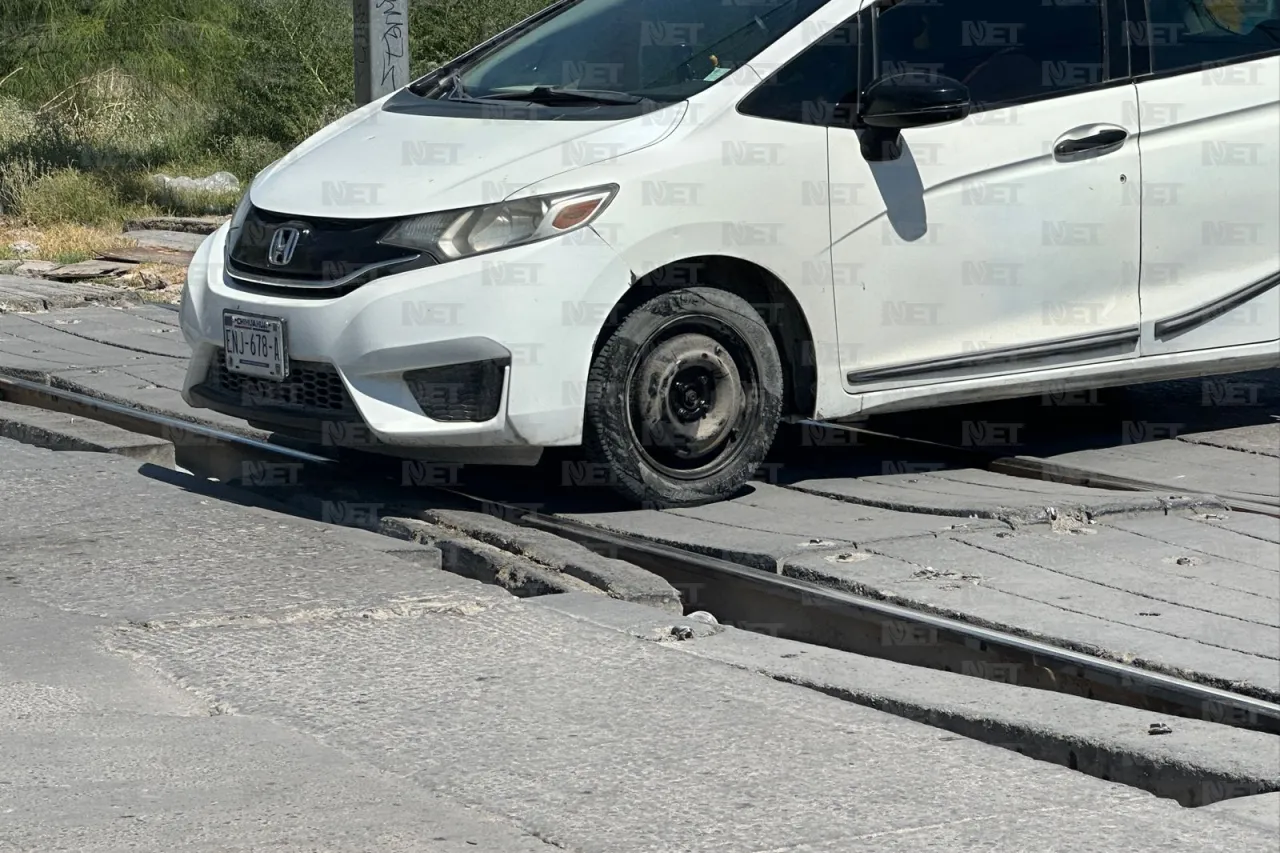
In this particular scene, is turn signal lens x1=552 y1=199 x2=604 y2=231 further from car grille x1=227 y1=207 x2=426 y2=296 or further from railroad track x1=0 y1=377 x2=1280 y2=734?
railroad track x1=0 y1=377 x2=1280 y2=734

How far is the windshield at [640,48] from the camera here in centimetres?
618

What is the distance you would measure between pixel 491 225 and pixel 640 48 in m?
1.08

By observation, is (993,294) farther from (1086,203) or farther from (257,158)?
A: (257,158)

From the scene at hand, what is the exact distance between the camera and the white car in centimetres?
568

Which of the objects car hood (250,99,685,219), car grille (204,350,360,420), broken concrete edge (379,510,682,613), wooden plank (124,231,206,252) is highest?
car hood (250,99,685,219)

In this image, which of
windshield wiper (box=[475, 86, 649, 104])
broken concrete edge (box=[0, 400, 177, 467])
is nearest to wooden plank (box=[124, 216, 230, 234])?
broken concrete edge (box=[0, 400, 177, 467])

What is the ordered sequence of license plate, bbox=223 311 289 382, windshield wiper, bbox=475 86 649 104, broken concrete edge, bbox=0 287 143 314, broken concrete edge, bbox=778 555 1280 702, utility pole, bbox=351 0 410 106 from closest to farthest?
broken concrete edge, bbox=778 555 1280 702 → license plate, bbox=223 311 289 382 → windshield wiper, bbox=475 86 649 104 → utility pole, bbox=351 0 410 106 → broken concrete edge, bbox=0 287 143 314

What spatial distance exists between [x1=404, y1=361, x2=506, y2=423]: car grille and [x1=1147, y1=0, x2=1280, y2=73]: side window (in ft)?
8.62

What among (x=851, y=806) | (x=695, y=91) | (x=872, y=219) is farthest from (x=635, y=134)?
(x=851, y=806)

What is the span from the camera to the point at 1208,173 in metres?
6.70

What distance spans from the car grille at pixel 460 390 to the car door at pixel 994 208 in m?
1.18

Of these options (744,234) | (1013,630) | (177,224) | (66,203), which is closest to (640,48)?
(744,234)

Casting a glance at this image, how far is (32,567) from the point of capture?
5207 millimetres

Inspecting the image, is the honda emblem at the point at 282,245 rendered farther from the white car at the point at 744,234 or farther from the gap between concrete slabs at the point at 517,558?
the gap between concrete slabs at the point at 517,558
